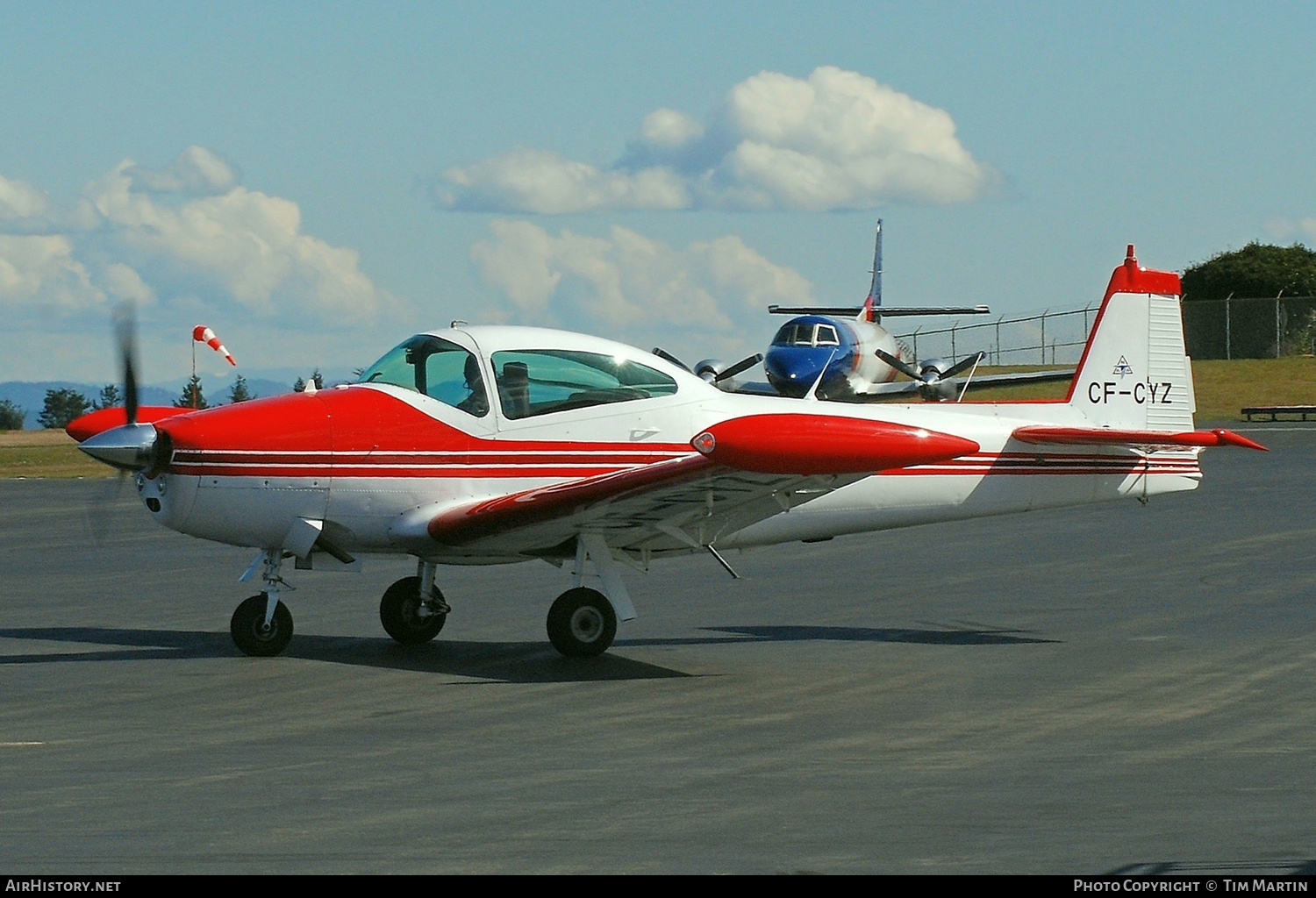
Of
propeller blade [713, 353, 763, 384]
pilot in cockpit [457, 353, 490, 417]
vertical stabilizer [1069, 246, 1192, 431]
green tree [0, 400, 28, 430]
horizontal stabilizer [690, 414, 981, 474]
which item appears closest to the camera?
horizontal stabilizer [690, 414, 981, 474]

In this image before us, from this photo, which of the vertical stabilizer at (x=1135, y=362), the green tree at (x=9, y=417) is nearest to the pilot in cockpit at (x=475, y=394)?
the vertical stabilizer at (x=1135, y=362)

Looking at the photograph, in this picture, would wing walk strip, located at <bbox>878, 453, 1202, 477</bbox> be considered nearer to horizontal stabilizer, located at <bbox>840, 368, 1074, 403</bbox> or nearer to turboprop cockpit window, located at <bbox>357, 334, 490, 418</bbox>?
turboprop cockpit window, located at <bbox>357, 334, 490, 418</bbox>

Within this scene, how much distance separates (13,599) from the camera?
1622cm

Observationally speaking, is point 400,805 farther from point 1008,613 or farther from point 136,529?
point 136,529

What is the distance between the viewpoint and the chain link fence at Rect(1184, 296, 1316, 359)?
7356 cm

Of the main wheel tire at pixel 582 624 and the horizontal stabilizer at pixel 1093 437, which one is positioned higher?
the horizontal stabilizer at pixel 1093 437

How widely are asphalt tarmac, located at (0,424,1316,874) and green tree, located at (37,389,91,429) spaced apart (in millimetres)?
61524

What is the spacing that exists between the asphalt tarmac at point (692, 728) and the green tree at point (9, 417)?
6040 cm

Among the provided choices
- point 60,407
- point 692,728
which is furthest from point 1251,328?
point 692,728

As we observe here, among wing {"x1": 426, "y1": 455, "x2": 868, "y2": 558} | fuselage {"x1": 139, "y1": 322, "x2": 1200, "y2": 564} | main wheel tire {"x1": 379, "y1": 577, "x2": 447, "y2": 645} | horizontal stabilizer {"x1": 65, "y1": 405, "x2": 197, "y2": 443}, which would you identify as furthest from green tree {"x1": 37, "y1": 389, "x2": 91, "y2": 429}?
wing {"x1": 426, "y1": 455, "x2": 868, "y2": 558}

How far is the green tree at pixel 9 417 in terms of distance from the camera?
74.6 m

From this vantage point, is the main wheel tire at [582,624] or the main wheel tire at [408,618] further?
the main wheel tire at [408,618]

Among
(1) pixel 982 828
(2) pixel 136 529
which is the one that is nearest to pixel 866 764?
(1) pixel 982 828

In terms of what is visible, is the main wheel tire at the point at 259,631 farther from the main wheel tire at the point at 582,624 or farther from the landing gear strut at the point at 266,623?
the main wheel tire at the point at 582,624
